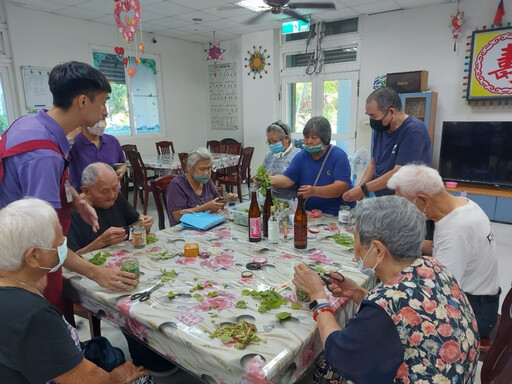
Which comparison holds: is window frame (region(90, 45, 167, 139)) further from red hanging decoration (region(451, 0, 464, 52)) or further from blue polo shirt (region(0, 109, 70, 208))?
blue polo shirt (region(0, 109, 70, 208))

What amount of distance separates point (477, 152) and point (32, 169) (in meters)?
5.28

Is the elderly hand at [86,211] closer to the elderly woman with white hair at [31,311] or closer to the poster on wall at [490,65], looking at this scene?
the elderly woman with white hair at [31,311]

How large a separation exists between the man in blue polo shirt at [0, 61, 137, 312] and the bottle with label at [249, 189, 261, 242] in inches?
27.3

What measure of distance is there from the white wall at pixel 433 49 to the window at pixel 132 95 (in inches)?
165

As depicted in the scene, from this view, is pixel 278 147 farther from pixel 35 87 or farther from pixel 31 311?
pixel 35 87

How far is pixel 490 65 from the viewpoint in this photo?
4625 mm

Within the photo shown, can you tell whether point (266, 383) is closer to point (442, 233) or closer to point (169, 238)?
point (442, 233)

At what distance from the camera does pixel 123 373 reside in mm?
1259

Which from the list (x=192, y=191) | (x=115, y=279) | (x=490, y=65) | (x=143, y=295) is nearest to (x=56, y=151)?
(x=115, y=279)

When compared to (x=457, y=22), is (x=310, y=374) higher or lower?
lower

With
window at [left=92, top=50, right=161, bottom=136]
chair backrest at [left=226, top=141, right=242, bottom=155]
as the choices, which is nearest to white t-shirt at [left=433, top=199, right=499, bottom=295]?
chair backrest at [left=226, top=141, right=242, bottom=155]

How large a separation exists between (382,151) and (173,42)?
19.8 ft

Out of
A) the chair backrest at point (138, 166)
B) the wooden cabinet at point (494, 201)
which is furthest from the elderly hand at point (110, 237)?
the wooden cabinet at point (494, 201)

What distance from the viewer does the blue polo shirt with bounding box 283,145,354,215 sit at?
2.49m
